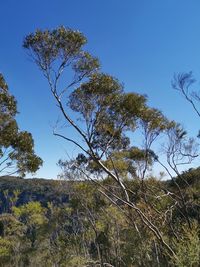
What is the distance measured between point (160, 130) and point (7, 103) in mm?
6763

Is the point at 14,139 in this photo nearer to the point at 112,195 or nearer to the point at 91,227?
the point at 112,195

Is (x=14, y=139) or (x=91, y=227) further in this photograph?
(x=91, y=227)

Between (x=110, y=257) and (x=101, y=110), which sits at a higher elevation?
(x=101, y=110)

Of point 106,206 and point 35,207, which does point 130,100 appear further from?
point 35,207

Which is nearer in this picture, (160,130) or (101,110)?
(101,110)

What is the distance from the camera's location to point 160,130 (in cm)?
1541

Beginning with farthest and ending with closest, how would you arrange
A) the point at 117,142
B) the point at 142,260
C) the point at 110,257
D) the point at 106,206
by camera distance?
A: the point at 110,257, the point at 106,206, the point at 142,260, the point at 117,142

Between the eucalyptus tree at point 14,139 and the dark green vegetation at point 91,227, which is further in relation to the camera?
the dark green vegetation at point 91,227

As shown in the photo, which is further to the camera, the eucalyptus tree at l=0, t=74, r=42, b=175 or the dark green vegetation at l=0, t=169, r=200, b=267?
the dark green vegetation at l=0, t=169, r=200, b=267

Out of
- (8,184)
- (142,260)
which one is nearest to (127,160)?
(142,260)

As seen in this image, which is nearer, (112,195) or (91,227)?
(112,195)

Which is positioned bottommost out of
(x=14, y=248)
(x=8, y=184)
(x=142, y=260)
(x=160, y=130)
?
(x=142, y=260)

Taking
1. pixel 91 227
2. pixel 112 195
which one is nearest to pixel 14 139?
pixel 112 195

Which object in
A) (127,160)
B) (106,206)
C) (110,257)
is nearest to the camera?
(127,160)
